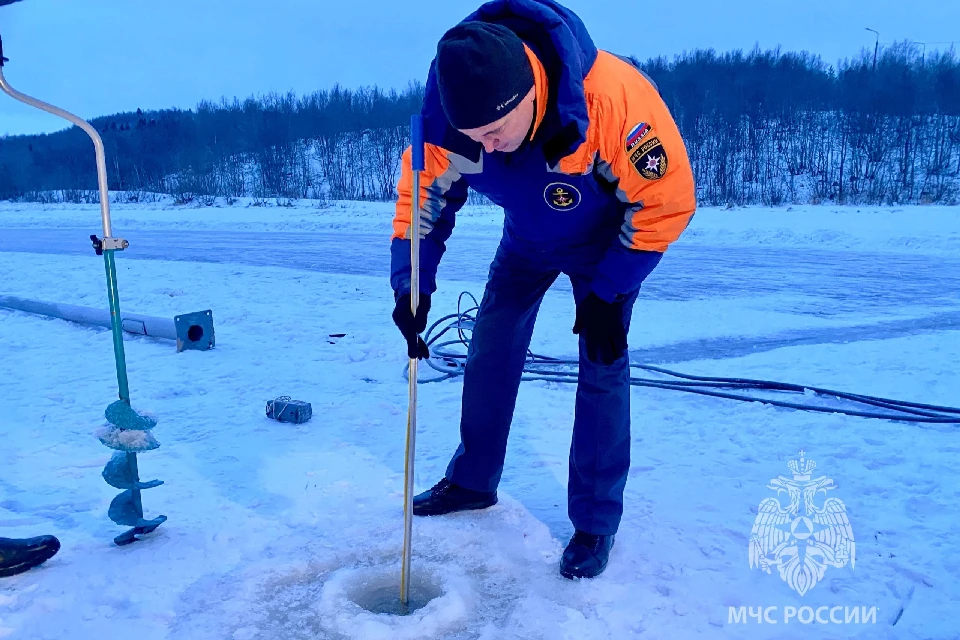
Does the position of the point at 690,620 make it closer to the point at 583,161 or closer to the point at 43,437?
the point at 583,161

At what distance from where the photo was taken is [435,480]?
2.87 metres

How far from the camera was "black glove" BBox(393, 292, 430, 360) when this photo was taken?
2162 mm

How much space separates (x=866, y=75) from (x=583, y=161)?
120 feet

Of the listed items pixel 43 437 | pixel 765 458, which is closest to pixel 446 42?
pixel 765 458

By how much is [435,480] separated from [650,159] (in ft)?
5.50

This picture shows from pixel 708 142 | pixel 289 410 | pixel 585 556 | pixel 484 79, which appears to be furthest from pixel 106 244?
pixel 708 142

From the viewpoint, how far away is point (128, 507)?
230 cm

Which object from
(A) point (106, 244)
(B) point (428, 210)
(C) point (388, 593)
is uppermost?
(B) point (428, 210)

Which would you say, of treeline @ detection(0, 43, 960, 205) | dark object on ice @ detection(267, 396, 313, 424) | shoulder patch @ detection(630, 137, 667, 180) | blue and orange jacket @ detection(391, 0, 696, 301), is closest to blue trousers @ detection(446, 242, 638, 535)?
blue and orange jacket @ detection(391, 0, 696, 301)

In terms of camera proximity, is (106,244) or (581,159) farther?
(106,244)

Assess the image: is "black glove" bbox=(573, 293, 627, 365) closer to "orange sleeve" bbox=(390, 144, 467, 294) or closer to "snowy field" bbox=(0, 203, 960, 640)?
"orange sleeve" bbox=(390, 144, 467, 294)

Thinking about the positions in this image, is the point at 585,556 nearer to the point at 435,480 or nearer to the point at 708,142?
the point at 435,480

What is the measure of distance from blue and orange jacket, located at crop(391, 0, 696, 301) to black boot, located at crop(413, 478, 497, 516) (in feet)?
3.28

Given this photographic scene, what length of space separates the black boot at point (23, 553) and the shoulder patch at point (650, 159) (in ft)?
7.02
